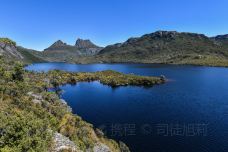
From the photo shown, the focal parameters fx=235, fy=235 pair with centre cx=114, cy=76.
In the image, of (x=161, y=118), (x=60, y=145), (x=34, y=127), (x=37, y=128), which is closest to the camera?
(x=34, y=127)

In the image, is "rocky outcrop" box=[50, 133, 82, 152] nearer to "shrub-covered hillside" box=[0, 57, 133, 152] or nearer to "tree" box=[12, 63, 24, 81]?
"shrub-covered hillside" box=[0, 57, 133, 152]

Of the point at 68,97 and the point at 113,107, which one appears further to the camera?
the point at 68,97

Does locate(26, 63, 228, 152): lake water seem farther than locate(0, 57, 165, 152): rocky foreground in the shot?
Yes

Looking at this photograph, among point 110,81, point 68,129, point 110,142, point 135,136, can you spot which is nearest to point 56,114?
point 68,129

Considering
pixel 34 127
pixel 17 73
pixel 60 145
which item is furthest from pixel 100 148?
pixel 17 73

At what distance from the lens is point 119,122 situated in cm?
7600

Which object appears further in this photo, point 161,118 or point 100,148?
point 161,118

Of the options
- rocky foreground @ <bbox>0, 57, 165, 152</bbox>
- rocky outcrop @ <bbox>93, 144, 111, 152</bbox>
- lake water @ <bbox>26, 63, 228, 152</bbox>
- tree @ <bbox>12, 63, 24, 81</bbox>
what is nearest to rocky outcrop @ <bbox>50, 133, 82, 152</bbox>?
rocky foreground @ <bbox>0, 57, 165, 152</bbox>

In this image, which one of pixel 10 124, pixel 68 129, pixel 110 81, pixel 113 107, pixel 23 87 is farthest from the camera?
pixel 110 81

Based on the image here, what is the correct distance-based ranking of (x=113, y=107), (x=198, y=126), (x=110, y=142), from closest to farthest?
1. (x=110, y=142)
2. (x=198, y=126)
3. (x=113, y=107)

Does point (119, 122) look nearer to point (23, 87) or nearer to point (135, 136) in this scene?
point (135, 136)

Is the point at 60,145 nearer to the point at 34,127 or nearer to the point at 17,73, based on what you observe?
the point at 34,127

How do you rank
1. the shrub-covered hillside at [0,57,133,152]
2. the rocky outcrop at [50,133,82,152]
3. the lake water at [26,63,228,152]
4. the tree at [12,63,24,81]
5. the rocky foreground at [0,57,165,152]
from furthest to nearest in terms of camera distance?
the tree at [12,63,24,81] → the lake water at [26,63,228,152] → the rocky outcrop at [50,133,82,152] → the rocky foreground at [0,57,165,152] → the shrub-covered hillside at [0,57,133,152]

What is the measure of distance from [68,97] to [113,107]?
32.8 m
